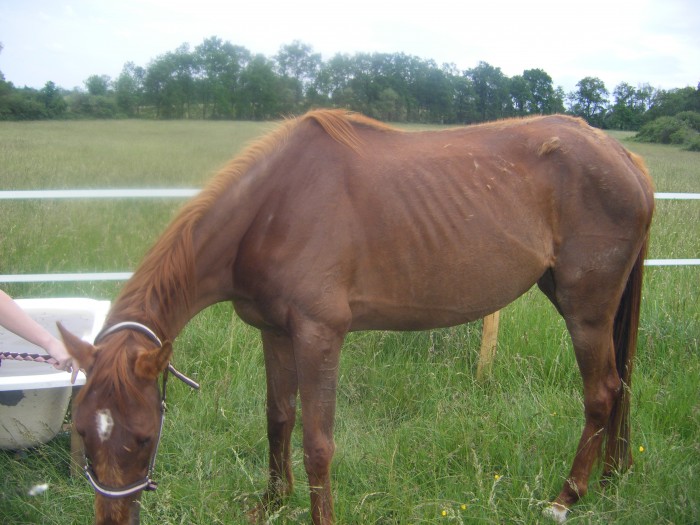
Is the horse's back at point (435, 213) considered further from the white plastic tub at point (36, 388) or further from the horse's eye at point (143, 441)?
the white plastic tub at point (36, 388)

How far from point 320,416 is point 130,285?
974mm

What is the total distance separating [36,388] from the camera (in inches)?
113

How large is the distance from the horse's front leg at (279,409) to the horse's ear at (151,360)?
0.90 meters

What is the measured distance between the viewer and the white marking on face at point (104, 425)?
5.74 ft

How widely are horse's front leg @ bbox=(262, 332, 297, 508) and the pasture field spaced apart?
0.35ft

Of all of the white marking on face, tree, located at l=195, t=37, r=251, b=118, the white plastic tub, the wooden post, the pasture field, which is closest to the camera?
the white marking on face

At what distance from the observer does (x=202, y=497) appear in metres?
2.61

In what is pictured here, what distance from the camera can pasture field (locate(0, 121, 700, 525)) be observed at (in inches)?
105

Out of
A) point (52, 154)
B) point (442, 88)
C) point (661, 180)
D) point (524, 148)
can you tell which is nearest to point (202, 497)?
point (524, 148)

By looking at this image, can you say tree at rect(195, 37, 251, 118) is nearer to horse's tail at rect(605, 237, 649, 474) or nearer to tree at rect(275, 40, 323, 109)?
tree at rect(275, 40, 323, 109)

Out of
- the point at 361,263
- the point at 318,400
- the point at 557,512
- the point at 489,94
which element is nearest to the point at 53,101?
the point at 489,94

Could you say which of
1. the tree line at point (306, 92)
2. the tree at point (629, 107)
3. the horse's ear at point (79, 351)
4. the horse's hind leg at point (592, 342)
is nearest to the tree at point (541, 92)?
the tree line at point (306, 92)

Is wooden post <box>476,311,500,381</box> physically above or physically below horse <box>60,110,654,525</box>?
below

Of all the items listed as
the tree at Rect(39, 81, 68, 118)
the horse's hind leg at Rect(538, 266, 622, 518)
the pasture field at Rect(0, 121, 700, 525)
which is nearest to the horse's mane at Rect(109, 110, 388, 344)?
the pasture field at Rect(0, 121, 700, 525)
